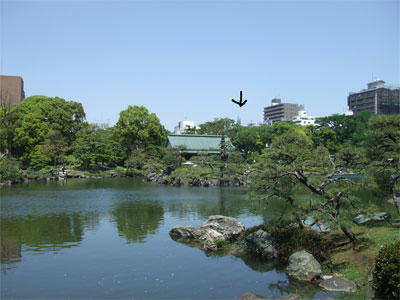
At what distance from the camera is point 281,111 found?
123 metres

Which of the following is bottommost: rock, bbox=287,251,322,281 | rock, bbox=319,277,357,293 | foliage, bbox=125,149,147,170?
rock, bbox=319,277,357,293

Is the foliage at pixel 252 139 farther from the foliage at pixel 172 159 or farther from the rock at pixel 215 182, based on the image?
the rock at pixel 215 182

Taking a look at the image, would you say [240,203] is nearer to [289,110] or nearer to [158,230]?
[158,230]

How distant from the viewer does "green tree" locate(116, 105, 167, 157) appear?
2103 inches

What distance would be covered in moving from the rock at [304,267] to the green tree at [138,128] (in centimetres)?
4334

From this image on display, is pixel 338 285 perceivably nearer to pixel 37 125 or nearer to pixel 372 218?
pixel 372 218

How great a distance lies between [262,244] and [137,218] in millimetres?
9038

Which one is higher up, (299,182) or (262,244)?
(299,182)

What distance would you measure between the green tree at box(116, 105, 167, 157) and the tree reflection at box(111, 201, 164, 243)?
28.9m

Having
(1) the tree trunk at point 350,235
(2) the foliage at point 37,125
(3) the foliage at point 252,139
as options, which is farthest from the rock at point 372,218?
(2) the foliage at point 37,125

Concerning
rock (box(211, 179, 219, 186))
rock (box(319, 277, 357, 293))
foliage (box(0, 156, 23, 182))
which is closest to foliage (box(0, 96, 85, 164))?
foliage (box(0, 156, 23, 182))

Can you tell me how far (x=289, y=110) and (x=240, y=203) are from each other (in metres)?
103

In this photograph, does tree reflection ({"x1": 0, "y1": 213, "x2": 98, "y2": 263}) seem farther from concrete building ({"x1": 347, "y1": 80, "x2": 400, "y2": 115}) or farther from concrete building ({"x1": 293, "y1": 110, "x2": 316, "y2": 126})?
concrete building ({"x1": 293, "y1": 110, "x2": 316, "y2": 126})

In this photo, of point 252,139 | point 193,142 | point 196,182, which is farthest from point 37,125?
point 252,139
